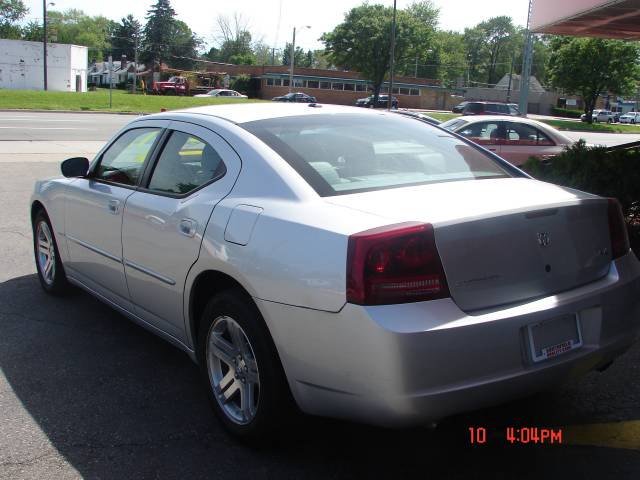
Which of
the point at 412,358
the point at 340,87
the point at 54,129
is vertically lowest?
the point at 54,129

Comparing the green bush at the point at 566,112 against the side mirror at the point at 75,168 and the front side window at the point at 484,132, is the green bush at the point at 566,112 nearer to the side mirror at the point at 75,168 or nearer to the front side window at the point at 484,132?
the front side window at the point at 484,132

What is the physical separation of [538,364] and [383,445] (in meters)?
0.93

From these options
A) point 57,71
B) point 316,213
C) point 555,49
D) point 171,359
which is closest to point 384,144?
point 316,213

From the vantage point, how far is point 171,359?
14.0 feet

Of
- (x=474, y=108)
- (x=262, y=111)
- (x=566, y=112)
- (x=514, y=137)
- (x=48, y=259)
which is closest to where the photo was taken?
(x=262, y=111)

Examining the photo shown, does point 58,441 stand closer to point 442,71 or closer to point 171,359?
point 171,359

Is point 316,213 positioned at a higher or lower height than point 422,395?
higher

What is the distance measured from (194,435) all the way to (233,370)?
→ 429 mm

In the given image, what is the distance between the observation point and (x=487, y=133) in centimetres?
1340

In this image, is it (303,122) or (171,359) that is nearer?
(303,122)

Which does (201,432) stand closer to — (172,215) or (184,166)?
(172,215)

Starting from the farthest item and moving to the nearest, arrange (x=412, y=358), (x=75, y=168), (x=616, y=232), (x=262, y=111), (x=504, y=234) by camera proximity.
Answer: (x=75, y=168) → (x=262, y=111) → (x=616, y=232) → (x=504, y=234) → (x=412, y=358)

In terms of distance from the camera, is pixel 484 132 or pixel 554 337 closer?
pixel 554 337

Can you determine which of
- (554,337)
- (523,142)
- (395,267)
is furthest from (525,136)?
(395,267)
